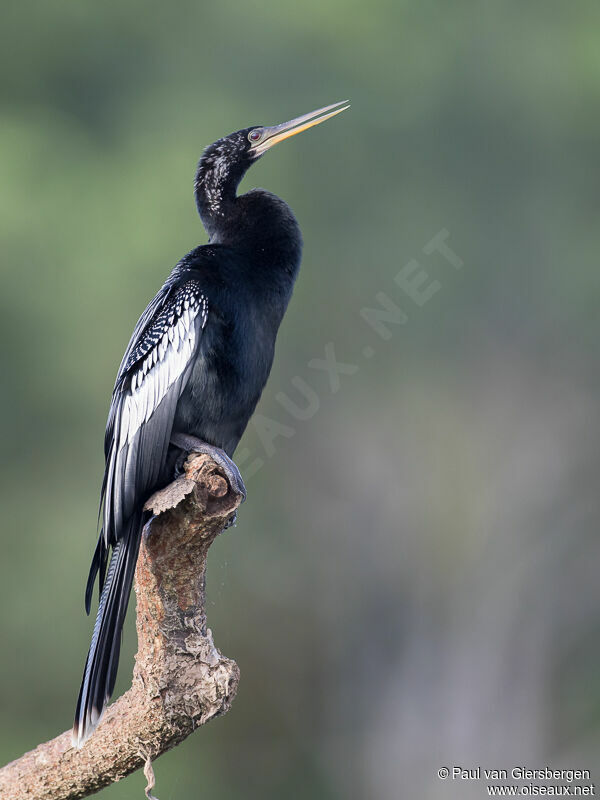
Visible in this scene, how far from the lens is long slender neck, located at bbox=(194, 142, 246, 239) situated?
9.33 feet

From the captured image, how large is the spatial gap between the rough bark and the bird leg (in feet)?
0.08

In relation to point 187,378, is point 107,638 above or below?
below

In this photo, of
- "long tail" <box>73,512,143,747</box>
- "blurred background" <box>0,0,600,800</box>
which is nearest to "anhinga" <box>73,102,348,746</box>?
"long tail" <box>73,512,143,747</box>

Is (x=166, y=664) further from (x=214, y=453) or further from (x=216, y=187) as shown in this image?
(x=216, y=187)

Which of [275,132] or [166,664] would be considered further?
[275,132]

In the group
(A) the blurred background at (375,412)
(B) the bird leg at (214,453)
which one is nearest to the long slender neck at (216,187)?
(B) the bird leg at (214,453)

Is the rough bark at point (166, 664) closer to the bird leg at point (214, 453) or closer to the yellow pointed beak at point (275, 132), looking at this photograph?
the bird leg at point (214, 453)

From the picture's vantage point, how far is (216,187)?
288 centimetres

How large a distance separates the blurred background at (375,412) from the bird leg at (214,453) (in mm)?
2824

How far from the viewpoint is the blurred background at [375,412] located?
548cm

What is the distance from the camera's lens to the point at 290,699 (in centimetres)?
593

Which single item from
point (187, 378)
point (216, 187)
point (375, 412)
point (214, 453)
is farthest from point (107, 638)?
point (375, 412)

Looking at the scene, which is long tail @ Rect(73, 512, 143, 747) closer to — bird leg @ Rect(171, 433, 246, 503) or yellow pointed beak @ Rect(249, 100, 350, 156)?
bird leg @ Rect(171, 433, 246, 503)

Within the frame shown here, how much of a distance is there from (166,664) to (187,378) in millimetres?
693
